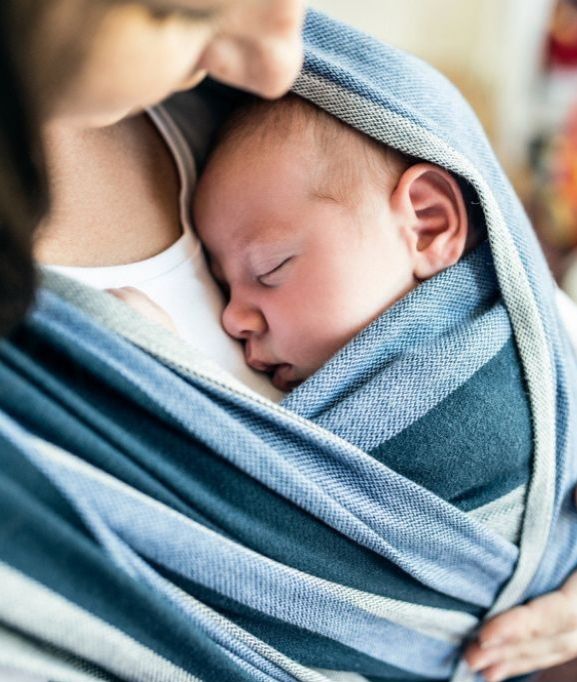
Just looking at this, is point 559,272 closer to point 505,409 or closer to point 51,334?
point 505,409

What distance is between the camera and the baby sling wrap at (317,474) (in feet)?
1.85

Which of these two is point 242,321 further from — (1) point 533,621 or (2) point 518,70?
(2) point 518,70

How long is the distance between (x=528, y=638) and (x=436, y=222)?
17.6 inches

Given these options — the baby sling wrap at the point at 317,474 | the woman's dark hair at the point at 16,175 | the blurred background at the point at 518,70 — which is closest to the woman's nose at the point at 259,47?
the woman's dark hair at the point at 16,175

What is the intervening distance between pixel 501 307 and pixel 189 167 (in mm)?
357

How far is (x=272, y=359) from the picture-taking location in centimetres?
82

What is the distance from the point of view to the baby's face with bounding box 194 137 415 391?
819 millimetres

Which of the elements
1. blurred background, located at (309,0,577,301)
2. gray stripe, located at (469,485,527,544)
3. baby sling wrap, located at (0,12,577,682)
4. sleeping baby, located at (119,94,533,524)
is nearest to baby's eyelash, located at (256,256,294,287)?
sleeping baby, located at (119,94,533,524)

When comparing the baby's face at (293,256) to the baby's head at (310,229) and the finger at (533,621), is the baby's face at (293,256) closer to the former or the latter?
the baby's head at (310,229)

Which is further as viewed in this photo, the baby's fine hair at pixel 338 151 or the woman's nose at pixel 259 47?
the baby's fine hair at pixel 338 151

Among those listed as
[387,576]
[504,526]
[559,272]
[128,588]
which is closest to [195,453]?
[128,588]

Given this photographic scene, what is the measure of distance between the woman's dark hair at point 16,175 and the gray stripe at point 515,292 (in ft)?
1.44

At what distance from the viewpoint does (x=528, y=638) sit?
0.88m

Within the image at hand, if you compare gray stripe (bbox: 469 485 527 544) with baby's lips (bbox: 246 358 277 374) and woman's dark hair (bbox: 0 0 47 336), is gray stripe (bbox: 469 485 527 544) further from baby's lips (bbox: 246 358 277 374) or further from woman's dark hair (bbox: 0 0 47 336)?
woman's dark hair (bbox: 0 0 47 336)
